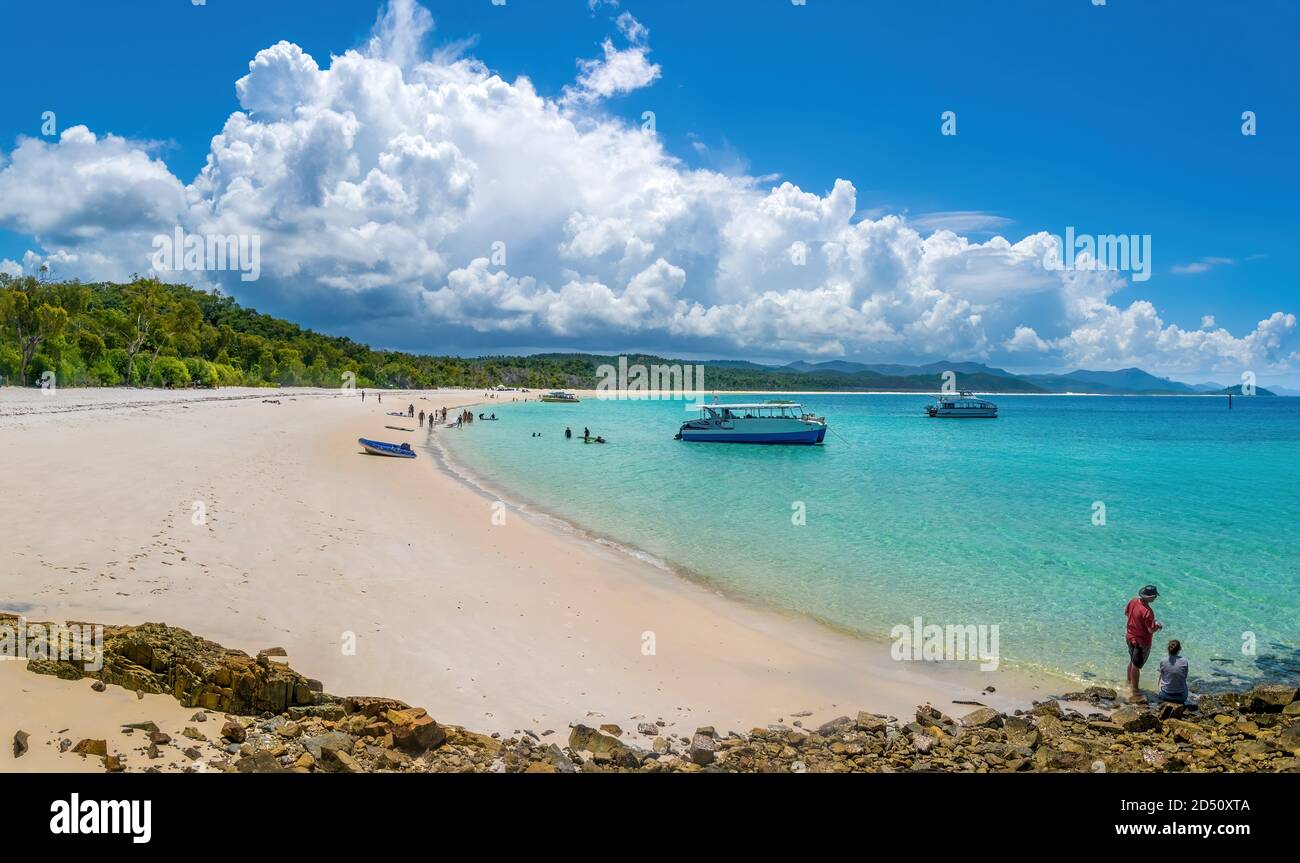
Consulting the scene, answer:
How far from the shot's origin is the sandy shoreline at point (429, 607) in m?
9.01

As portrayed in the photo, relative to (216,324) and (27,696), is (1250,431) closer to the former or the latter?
(27,696)

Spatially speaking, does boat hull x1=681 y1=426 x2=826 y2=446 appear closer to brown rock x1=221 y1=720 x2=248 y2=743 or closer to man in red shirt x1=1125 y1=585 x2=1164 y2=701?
man in red shirt x1=1125 y1=585 x2=1164 y2=701

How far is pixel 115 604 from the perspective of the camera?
9.61 metres

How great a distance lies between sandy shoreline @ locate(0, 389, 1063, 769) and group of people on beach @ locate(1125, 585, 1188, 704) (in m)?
1.25

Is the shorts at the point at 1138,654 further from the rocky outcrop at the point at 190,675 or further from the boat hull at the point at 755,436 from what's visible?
the boat hull at the point at 755,436

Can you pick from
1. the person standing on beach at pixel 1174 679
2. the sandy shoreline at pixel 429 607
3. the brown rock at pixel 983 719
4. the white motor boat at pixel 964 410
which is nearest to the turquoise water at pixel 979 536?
the person standing on beach at pixel 1174 679

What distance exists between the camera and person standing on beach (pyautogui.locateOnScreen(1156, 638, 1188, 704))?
961 centimetres

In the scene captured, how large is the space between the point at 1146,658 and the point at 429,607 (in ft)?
38.6

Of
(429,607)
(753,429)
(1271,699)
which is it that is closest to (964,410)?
(753,429)

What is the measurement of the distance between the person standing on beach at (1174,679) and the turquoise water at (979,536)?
1798mm

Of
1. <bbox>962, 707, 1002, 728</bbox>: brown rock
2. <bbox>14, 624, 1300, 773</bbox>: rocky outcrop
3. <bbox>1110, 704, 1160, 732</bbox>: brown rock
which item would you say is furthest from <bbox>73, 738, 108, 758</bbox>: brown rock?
<bbox>1110, 704, 1160, 732</bbox>: brown rock

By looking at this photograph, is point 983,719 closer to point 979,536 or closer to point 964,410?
point 979,536

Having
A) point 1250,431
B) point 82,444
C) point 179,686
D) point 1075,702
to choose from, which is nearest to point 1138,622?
point 1075,702
